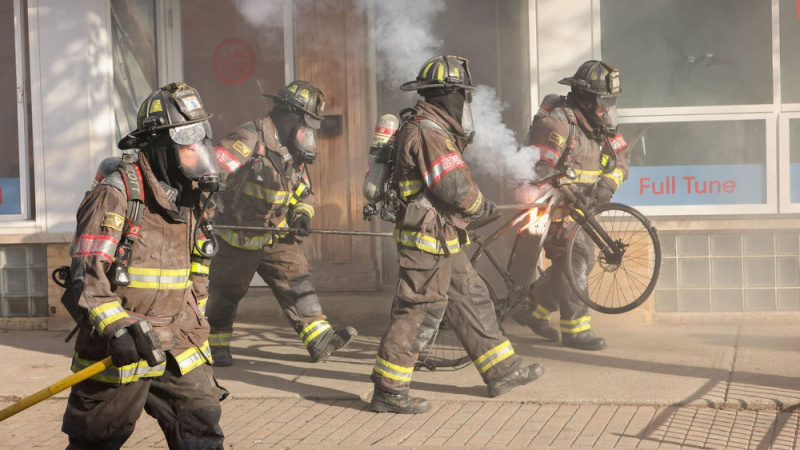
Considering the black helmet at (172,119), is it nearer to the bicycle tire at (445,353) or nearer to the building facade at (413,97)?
the bicycle tire at (445,353)

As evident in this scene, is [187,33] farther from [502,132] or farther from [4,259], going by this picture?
[502,132]

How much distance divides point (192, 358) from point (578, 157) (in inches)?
167

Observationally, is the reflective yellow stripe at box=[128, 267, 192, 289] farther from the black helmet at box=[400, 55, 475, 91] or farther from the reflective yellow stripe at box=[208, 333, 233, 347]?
the reflective yellow stripe at box=[208, 333, 233, 347]

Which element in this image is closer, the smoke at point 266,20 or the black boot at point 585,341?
the black boot at point 585,341

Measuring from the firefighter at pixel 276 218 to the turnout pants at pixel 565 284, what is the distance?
1615 mm

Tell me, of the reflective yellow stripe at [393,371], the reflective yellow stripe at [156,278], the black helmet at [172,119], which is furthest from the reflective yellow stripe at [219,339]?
the black helmet at [172,119]

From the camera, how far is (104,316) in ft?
13.4

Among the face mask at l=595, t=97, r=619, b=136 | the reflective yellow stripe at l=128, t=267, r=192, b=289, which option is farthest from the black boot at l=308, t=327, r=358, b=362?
the reflective yellow stripe at l=128, t=267, r=192, b=289

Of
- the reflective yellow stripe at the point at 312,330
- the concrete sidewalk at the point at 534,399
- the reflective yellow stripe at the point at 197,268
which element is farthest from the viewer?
the reflective yellow stripe at the point at 312,330

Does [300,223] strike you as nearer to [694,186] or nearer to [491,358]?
[491,358]

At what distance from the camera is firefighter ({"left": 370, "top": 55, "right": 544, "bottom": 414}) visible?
20.6 feet

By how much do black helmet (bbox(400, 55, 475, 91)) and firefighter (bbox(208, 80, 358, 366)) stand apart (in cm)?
125

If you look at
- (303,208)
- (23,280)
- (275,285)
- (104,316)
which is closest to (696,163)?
(303,208)

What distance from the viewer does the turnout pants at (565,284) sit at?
7.89 metres
